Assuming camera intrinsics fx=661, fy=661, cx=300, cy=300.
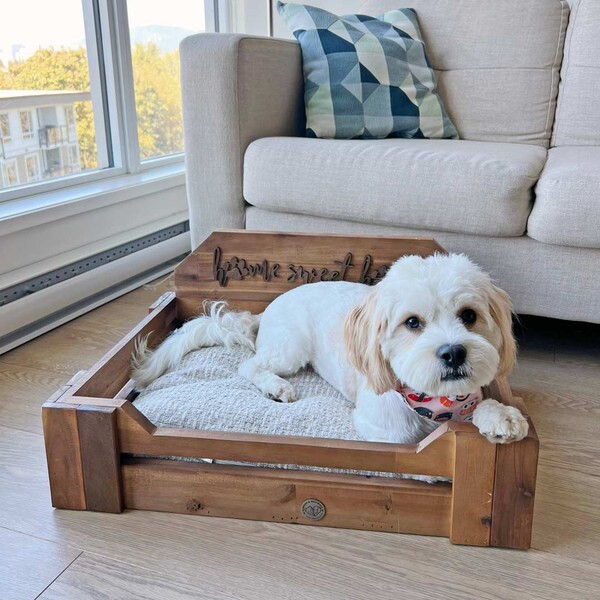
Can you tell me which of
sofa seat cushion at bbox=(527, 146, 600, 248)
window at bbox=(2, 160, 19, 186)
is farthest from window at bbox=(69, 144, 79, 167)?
sofa seat cushion at bbox=(527, 146, 600, 248)

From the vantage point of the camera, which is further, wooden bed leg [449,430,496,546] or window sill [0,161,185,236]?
window sill [0,161,185,236]

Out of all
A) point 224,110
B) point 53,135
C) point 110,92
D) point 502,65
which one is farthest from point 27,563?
point 502,65

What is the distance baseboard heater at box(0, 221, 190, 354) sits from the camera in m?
1.92

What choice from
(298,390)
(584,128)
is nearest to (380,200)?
(298,390)

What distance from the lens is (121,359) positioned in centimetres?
141

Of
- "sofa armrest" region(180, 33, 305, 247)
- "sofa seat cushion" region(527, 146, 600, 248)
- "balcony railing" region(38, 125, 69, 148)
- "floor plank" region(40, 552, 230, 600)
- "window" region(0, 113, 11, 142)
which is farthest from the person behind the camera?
"balcony railing" region(38, 125, 69, 148)

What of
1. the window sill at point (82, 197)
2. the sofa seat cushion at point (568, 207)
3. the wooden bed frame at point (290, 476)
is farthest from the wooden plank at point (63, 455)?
the sofa seat cushion at point (568, 207)

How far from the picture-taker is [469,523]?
42.9 inches

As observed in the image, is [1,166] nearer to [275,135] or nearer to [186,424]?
[275,135]

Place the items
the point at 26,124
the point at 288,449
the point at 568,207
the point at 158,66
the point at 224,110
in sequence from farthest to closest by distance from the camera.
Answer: the point at 158,66, the point at 26,124, the point at 224,110, the point at 568,207, the point at 288,449

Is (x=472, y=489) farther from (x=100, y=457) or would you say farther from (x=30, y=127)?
(x=30, y=127)

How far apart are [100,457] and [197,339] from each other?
0.50 metres

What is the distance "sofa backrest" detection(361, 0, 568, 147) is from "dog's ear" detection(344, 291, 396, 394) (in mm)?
1414

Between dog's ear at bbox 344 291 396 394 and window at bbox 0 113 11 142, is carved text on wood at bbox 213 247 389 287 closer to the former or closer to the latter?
dog's ear at bbox 344 291 396 394
